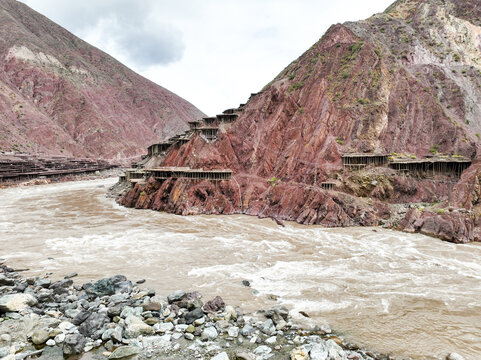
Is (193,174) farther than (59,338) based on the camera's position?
Yes

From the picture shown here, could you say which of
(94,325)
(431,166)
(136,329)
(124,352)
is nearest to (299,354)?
(124,352)

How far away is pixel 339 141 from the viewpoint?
38594 mm

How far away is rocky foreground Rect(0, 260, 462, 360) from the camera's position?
9.41 meters

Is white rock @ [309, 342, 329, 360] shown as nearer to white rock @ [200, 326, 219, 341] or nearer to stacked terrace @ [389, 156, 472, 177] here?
white rock @ [200, 326, 219, 341]

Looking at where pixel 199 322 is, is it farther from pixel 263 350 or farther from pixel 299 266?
pixel 299 266

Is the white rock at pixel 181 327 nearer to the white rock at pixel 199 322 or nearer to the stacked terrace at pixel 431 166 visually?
the white rock at pixel 199 322

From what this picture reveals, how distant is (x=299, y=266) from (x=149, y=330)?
417 inches

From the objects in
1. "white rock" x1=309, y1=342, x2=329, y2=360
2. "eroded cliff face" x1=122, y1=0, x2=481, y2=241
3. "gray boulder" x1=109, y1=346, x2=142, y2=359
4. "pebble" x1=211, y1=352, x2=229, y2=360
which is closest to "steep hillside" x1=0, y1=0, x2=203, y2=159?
"eroded cliff face" x1=122, y1=0, x2=481, y2=241

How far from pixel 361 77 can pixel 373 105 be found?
18.3 feet

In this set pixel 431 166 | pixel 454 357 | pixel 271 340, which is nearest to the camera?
pixel 454 357

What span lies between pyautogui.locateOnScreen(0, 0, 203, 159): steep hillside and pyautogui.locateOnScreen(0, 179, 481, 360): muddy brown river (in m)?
79.4

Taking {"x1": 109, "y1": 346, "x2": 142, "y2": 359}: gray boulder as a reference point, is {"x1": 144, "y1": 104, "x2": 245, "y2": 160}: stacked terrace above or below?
above

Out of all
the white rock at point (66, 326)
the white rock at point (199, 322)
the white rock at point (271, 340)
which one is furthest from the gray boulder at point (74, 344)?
the white rock at point (271, 340)

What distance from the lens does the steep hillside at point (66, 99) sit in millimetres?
106250
